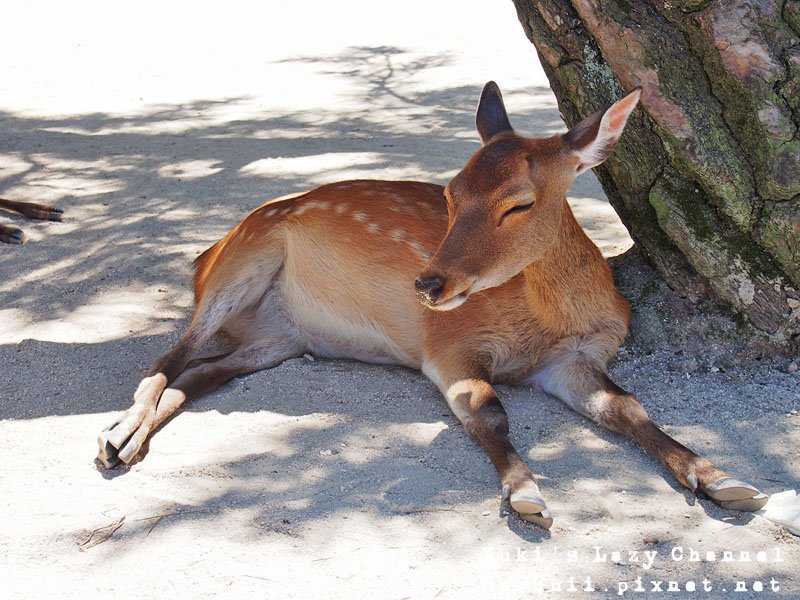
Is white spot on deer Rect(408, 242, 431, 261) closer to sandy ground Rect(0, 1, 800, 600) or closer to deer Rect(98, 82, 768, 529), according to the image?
deer Rect(98, 82, 768, 529)

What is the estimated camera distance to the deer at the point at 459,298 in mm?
3529

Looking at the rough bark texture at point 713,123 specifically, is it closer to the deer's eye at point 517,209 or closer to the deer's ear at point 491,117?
the deer's ear at point 491,117

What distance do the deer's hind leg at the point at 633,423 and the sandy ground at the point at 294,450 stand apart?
0.05m

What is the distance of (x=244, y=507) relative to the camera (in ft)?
10.4

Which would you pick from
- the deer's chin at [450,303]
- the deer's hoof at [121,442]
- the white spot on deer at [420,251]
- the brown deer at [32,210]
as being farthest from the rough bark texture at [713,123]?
the brown deer at [32,210]

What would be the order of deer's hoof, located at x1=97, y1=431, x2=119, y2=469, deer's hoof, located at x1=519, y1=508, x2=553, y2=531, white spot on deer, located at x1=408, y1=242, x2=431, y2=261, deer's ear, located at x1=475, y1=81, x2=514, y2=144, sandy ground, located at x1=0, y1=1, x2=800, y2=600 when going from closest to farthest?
sandy ground, located at x1=0, y1=1, x2=800, y2=600 < deer's hoof, located at x1=519, y1=508, x2=553, y2=531 < deer's hoof, located at x1=97, y1=431, x2=119, y2=469 < deer's ear, located at x1=475, y1=81, x2=514, y2=144 < white spot on deer, located at x1=408, y1=242, x2=431, y2=261

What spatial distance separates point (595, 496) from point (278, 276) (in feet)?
6.61

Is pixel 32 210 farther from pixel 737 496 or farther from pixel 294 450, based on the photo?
pixel 737 496

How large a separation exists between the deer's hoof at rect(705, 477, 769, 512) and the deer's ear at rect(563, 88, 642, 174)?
124cm

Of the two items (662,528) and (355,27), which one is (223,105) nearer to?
(355,27)

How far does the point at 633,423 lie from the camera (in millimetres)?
3588

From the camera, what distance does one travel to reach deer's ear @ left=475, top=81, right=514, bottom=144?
13.4 ft

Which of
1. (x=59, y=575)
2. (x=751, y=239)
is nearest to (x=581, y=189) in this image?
(x=751, y=239)

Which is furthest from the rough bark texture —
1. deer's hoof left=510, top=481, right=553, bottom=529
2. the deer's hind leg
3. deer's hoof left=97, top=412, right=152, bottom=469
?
deer's hoof left=97, top=412, right=152, bottom=469
